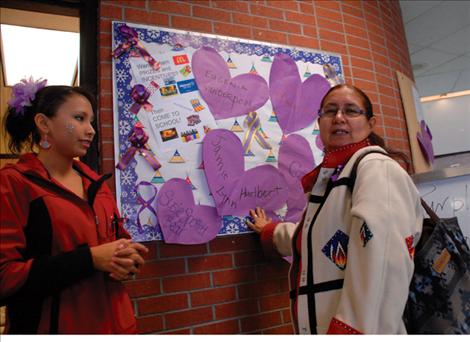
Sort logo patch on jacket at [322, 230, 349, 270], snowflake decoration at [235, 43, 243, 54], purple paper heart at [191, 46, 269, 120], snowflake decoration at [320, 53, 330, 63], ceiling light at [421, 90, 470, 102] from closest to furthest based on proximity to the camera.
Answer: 1. logo patch on jacket at [322, 230, 349, 270]
2. purple paper heart at [191, 46, 269, 120]
3. snowflake decoration at [235, 43, 243, 54]
4. snowflake decoration at [320, 53, 330, 63]
5. ceiling light at [421, 90, 470, 102]

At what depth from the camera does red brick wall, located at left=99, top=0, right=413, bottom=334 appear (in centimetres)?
135

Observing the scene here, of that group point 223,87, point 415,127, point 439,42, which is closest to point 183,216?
point 223,87

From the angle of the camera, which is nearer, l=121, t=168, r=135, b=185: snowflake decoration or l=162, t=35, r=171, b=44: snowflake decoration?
l=121, t=168, r=135, b=185: snowflake decoration

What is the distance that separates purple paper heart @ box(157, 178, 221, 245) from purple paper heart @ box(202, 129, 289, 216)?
0.07 m

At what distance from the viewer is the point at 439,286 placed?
908 mm

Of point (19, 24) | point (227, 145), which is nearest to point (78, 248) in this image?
point (227, 145)

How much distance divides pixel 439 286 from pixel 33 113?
Answer: 1210mm

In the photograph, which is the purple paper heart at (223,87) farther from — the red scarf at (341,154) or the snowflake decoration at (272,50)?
the red scarf at (341,154)

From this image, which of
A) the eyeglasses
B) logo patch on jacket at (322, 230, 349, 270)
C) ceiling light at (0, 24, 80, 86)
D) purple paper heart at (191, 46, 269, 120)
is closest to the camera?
logo patch on jacket at (322, 230, 349, 270)

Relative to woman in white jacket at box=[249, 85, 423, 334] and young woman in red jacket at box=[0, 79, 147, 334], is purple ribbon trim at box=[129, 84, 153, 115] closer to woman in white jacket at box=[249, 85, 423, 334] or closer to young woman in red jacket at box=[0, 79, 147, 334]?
young woman in red jacket at box=[0, 79, 147, 334]

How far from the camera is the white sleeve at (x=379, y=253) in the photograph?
0.82 meters

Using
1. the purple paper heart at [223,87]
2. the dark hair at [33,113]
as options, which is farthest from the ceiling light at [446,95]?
the dark hair at [33,113]

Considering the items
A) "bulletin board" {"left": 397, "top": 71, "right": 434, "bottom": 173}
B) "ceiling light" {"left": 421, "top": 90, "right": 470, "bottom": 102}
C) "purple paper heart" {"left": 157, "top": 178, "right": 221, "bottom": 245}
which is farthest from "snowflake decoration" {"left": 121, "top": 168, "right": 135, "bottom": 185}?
"ceiling light" {"left": 421, "top": 90, "right": 470, "bottom": 102}

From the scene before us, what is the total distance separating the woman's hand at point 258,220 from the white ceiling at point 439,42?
235 centimetres
